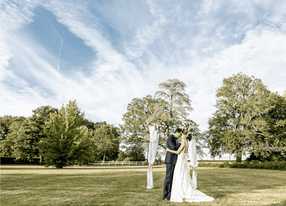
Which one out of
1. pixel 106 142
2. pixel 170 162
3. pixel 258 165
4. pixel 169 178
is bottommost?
pixel 258 165

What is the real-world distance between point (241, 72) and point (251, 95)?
18.4 ft

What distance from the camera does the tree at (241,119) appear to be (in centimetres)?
3303

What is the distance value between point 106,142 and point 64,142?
25.1 meters

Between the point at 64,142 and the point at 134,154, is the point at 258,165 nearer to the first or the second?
the point at 64,142

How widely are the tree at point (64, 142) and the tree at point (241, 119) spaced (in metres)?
24.2

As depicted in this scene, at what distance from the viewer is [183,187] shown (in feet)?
24.8

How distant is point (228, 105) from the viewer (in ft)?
126

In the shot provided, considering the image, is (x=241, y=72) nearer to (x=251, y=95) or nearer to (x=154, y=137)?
(x=251, y=95)

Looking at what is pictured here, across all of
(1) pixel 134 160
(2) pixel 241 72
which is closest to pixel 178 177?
(2) pixel 241 72

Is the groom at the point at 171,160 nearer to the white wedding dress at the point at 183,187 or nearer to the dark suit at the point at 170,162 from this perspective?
the dark suit at the point at 170,162

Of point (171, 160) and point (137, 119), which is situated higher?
point (137, 119)

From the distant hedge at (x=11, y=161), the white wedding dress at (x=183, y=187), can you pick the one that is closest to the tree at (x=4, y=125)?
the distant hedge at (x=11, y=161)

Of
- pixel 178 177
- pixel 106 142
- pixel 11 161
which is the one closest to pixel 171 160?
pixel 178 177

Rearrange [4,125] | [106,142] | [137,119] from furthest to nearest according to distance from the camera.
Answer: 1. [4,125]
2. [106,142]
3. [137,119]
